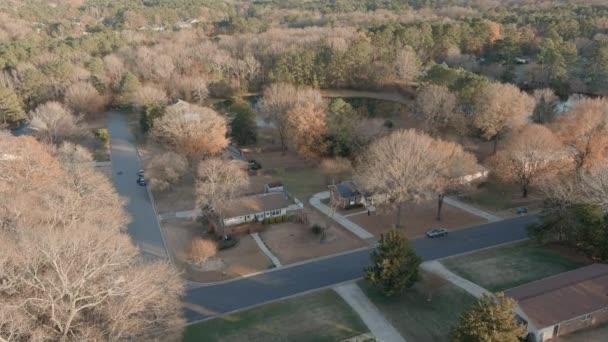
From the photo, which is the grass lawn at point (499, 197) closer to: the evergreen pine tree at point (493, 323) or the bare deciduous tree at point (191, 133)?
the evergreen pine tree at point (493, 323)

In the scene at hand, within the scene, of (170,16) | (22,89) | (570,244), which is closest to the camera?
(570,244)

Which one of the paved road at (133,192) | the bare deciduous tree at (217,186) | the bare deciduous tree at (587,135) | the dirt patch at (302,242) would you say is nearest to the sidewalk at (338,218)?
the dirt patch at (302,242)

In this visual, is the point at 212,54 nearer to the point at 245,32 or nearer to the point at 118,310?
the point at 245,32

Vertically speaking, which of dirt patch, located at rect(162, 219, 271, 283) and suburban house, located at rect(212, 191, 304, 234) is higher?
suburban house, located at rect(212, 191, 304, 234)

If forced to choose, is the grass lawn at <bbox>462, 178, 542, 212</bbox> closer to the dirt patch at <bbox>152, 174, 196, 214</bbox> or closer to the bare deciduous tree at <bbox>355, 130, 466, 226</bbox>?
the bare deciduous tree at <bbox>355, 130, 466, 226</bbox>

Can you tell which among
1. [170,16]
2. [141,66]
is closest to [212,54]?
[141,66]

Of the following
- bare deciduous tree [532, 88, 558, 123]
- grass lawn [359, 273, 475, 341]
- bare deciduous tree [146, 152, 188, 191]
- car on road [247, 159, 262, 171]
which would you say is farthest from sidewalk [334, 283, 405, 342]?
bare deciduous tree [532, 88, 558, 123]
